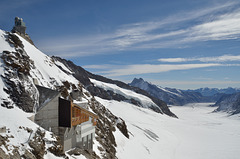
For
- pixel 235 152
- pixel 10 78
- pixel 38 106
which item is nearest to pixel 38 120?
pixel 38 106

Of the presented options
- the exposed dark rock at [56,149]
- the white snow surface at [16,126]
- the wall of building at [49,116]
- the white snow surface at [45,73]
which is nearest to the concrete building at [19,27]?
the white snow surface at [45,73]

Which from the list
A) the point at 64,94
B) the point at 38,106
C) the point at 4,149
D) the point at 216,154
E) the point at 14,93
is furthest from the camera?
the point at 216,154

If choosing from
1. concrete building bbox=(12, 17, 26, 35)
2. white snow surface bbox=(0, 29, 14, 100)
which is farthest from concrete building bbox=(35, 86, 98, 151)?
concrete building bbox=(12, 17, 26, 35)

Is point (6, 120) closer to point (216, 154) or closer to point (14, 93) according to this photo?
point (14, 93)

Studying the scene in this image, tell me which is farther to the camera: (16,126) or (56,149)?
(56,149)

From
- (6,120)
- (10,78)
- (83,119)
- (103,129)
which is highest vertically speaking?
(10,78)

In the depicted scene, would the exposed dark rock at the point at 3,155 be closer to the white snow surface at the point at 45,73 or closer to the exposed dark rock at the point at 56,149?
the exposed dark rock at the point at 56,149

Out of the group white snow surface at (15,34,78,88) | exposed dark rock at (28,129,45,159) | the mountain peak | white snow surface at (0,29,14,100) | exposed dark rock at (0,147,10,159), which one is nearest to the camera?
exposed dark rock at (0,147,10,159)

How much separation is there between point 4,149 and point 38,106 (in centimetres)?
908

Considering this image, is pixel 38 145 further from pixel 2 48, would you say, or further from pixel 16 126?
pixel 2 48

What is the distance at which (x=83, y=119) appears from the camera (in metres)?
30.3

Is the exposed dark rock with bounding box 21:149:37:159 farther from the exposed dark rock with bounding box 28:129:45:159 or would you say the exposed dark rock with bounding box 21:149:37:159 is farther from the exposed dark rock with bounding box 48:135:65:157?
the exposed dark rock with bounding box 48:135:65:157

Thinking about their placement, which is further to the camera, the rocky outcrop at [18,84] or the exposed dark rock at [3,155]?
the rocky outcrop at [18,84]

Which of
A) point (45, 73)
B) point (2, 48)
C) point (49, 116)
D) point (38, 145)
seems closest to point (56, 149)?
point (38, 145)
